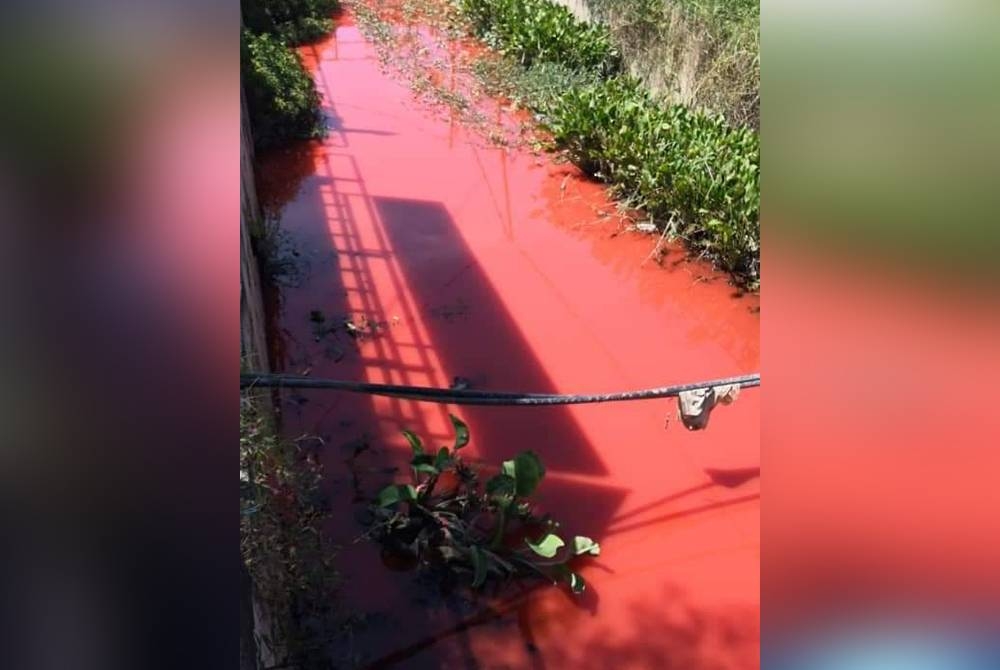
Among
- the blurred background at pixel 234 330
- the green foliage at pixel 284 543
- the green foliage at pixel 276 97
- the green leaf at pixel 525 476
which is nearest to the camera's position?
the blurred background at pixel 234 330

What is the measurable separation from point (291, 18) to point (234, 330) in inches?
450

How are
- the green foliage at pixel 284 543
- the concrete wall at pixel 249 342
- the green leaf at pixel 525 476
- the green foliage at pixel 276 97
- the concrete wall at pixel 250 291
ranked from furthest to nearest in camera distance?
the green foliage at pixel 276 97 → the green leaf at pixel 525 476 → the concrete wall at pixel 250 291 → the green foliage at pixel 284 543 → the concrete wall at pixel 249 342

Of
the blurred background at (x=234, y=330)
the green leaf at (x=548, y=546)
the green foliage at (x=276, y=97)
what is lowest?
the green leaf at (x=548, y=546)

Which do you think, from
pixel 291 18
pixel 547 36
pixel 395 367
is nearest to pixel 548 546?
pixel 395 367

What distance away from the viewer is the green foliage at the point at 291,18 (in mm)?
10070

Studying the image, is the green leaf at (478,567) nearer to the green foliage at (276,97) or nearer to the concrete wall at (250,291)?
the concrete wall at (250,291)

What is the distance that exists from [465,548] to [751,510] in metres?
1.43

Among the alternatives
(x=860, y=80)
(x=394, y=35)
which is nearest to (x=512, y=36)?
(x=394, y=35)

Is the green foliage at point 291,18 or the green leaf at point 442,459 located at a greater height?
the green foliage at point 291,18

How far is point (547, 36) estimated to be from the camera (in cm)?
1005

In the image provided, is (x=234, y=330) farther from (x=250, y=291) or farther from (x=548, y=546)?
(x=250, y=291)

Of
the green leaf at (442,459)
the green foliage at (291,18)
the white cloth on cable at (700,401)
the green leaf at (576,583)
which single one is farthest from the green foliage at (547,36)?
the green leaf at (576,583)

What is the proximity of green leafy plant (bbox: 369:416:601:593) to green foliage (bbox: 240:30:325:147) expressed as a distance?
4.95 m

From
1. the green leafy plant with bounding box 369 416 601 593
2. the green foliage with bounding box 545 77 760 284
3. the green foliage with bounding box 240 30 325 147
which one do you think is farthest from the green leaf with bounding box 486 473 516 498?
the green foliage with bounding box 240 30 325 147
